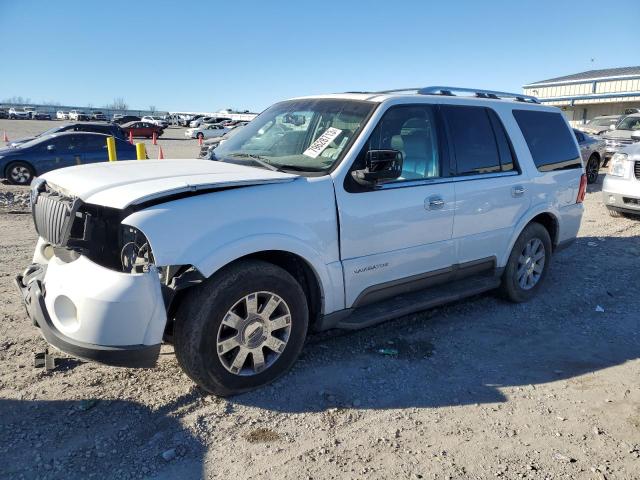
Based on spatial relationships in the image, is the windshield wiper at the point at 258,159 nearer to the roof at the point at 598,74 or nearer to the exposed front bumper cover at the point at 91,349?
the exposed front bumper cover at the point at 91,349

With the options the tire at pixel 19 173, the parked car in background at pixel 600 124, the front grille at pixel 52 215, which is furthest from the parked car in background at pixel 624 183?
the parked car in background at pixel 600 124

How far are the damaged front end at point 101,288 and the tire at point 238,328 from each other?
0.16m

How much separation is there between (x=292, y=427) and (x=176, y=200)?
1.53 meters

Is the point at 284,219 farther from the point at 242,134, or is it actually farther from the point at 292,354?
the point at 242,134

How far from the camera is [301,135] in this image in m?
4.30

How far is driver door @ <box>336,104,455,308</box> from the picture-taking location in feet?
12.3

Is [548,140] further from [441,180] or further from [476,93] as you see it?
[441,180]

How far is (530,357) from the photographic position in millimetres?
4234

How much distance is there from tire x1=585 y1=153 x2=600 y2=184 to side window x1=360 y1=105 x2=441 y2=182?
11270 millimetres

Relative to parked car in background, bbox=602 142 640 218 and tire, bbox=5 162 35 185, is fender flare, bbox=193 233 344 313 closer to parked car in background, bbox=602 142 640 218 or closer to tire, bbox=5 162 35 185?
parked car in background, bbox=602 142 640 218

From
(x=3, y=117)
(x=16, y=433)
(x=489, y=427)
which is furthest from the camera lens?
(x=3, y=117)

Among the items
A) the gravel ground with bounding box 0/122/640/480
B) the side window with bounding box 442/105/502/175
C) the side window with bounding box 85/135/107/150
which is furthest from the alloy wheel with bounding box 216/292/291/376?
the side window with bounding box 85/135/107/150

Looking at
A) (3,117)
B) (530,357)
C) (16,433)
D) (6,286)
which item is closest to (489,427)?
(530,357)

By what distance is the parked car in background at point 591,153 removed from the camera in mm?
13359
